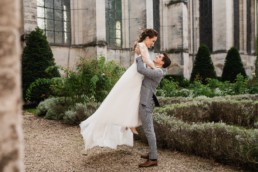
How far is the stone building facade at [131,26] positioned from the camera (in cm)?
1161

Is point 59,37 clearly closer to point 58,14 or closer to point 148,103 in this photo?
point 58,14

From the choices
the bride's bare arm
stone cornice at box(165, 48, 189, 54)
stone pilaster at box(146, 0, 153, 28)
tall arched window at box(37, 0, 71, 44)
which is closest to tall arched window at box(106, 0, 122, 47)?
stone pilaster at box(146, 0, 153, 28)

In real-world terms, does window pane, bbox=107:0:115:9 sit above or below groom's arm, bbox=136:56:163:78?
above

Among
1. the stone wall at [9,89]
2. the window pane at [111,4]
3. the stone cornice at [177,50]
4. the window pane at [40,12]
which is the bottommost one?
the stone wall at [9,89]

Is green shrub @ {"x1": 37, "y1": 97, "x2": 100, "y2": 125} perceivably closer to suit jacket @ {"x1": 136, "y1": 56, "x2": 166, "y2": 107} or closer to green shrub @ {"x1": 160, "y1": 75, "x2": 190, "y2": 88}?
suit jacket @ {"x1": 136, "y1": 56, "x2": 166, "y2": 107}

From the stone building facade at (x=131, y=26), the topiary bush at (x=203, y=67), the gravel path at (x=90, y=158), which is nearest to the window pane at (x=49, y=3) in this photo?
the stone building facade at (x=131, y=26)

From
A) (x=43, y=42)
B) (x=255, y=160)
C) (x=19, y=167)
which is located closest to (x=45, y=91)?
(x=43, y=42)

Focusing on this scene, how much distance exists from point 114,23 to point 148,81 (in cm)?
1175

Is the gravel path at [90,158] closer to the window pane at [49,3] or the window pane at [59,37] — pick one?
the window pane at [59,37]

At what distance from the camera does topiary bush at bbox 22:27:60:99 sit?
27.2 feet

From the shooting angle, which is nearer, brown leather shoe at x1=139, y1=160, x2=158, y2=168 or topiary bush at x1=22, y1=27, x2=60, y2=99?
brown leather shoe at x1=139, y1=160, x2=158, y2=168

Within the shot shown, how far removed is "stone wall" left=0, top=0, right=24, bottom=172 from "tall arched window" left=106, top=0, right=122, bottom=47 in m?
13.3

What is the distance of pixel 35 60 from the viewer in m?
8.51

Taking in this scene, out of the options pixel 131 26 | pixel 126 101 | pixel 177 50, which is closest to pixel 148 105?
pixel 126 101
